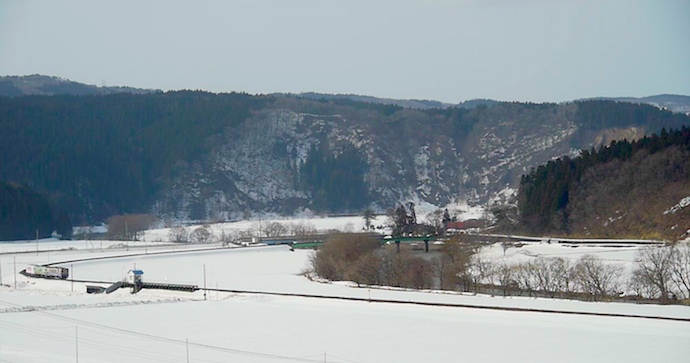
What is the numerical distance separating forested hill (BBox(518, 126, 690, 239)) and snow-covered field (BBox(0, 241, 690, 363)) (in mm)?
12035

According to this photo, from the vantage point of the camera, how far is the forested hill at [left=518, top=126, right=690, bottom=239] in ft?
257

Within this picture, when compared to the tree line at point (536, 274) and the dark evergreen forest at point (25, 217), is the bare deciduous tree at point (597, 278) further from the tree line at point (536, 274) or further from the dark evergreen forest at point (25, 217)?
the dark evergreen forest at point (25, 217)

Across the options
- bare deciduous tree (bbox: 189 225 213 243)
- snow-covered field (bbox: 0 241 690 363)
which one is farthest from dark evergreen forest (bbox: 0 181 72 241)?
snow-covered field (bbox: 0 241 690 363)

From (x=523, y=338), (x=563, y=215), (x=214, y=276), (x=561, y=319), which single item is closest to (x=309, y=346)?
(x=523, y=338)

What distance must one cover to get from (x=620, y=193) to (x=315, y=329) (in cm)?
4906

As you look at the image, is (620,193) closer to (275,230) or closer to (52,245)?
(275,230)

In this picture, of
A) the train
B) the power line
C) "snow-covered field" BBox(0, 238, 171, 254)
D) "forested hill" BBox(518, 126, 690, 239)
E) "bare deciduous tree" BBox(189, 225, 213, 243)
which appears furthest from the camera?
"bare deciduous tree" BBox(189, 225, 213, 243)

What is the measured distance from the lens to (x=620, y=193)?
86.4m

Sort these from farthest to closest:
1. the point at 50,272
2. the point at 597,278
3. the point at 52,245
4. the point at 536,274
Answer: the point at 52,245 < the point at 50,272 < the point at 536,274 < the point at 597,278

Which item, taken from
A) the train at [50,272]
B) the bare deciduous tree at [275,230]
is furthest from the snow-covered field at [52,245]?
the train at [50,272]

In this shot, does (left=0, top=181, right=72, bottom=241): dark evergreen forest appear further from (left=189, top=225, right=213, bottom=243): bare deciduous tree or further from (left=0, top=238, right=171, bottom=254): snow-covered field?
(left=189, top=225, right=213, bottom=243): bare deciduous tree

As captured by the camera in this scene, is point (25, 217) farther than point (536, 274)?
Yes

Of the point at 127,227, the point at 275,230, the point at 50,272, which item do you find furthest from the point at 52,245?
the point at 50,272

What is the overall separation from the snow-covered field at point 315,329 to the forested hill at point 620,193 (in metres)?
12.0
